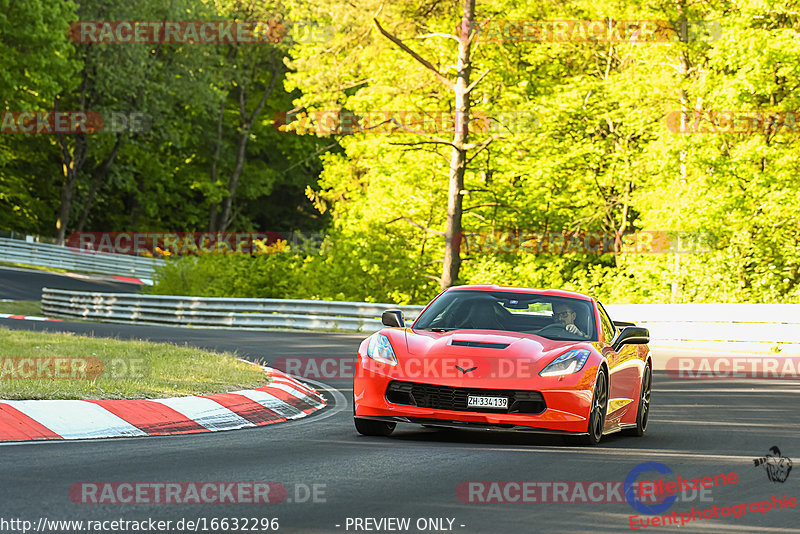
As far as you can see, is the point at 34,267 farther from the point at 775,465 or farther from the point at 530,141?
the point at 775,465


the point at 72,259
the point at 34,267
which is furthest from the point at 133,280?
the point at 34,267

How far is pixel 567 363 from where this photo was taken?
1002 cm

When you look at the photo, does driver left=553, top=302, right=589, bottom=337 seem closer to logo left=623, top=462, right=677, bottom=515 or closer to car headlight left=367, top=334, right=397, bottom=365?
car headlight left=367, top=334, right=397, bottom=365

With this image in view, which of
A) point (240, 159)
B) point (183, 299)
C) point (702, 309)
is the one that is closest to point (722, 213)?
point (702, 309)

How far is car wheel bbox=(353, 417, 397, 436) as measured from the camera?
410 inches

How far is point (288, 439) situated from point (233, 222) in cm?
6570

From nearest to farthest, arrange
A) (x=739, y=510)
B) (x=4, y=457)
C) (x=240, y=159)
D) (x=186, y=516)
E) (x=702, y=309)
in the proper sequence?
1. (x=186, y=516)
2. (x=739, y=510)
3. (x=4, y=457)
4. (x=702, y=309)
5. (x=240, y=159)

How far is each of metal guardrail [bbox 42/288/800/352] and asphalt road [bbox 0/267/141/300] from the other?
8377 millimetres

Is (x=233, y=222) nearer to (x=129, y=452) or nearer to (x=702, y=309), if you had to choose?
(x=702, y=309)

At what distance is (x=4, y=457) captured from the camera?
26.2ft

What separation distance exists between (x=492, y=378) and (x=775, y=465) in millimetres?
2254

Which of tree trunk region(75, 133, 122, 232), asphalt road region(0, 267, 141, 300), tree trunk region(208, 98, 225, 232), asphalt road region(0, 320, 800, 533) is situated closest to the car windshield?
asphalt road region(0, 320, 800, 533)

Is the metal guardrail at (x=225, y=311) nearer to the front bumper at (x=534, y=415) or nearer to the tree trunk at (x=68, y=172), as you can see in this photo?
the front bumper at (x=534, y=415)

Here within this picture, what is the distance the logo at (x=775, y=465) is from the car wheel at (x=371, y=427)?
3.06m
